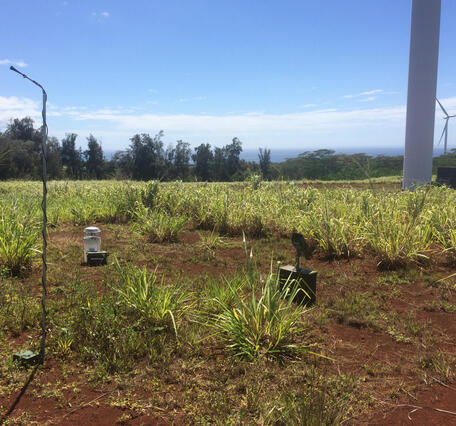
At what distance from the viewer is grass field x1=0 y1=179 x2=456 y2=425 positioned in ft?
7.31

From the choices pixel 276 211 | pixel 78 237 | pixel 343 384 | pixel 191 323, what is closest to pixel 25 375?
pixel 191 323

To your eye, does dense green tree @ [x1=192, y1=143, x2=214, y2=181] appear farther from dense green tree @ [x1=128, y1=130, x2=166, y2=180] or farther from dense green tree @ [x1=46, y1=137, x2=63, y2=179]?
dense green tree @ [x1=46, y1=137, x2=63, y2=179]

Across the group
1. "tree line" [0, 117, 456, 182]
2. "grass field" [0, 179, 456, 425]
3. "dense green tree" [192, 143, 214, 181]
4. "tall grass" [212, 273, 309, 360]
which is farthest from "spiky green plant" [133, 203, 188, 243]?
"dense green tree" [192, 143, 214, 181]

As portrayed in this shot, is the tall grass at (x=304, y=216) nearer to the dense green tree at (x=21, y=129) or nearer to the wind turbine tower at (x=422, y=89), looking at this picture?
the wind turbine tower at (x=422, y=89)

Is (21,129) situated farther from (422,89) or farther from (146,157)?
(422,89)

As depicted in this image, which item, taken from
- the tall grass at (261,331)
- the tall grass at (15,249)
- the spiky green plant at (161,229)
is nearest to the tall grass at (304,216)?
the spiky green plant at (161,229)

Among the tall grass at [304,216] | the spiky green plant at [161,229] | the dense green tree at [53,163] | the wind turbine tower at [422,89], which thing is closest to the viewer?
the tall grass at [304,216]

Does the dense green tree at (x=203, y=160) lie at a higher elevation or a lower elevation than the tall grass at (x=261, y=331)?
higher

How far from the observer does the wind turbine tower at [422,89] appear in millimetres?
12062

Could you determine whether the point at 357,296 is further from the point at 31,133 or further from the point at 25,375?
the point at 31,133

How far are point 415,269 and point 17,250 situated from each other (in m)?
4.74

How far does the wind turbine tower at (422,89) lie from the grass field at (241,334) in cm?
814

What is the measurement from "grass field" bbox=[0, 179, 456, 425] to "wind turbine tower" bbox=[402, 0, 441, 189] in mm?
8145

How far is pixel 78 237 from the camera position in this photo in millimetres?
6770
